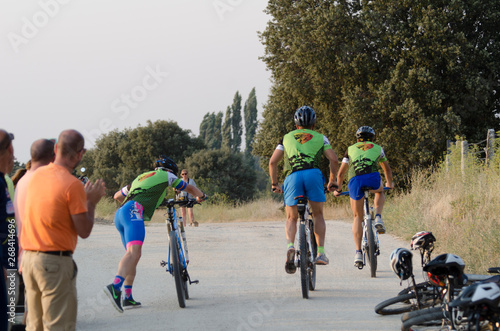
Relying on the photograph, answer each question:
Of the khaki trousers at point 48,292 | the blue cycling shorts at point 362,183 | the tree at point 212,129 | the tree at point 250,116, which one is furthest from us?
the tree at point 212,129

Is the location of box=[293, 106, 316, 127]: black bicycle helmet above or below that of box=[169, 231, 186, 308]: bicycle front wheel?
above

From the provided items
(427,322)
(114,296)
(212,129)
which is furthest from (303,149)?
(212,129)

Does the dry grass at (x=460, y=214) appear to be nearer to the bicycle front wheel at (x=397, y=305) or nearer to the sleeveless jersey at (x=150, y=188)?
the bicycle front wheel at (x=397, y=305)

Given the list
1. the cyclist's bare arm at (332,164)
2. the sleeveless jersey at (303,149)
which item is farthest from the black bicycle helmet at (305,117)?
the cyclist's bare arm at (332,164)

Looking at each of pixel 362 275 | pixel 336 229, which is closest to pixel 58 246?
pixel 362 275

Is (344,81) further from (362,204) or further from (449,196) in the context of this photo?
(362,204)

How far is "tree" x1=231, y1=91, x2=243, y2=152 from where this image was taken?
86750 millimetres

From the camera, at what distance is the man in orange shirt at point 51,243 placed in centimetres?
436

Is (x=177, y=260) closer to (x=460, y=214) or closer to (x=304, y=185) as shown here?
(x=304, y=185)

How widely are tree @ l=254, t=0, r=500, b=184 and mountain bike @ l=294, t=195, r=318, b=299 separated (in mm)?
18289

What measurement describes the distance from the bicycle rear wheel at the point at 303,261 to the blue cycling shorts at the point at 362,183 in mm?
2157

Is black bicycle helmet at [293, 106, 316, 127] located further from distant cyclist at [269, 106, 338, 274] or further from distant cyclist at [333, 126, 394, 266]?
distant cyclist at [333, 126, 394, 266]

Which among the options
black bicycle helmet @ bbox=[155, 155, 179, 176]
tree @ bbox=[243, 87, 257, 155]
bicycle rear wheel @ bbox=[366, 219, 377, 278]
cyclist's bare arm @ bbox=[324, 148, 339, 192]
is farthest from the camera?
tree @ bbox=[243, 87, 257, 155]

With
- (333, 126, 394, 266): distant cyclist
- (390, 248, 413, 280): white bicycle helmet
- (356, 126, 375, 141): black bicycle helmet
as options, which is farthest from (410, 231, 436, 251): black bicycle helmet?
(356, 126, 375, 141): black bicycle helmet
